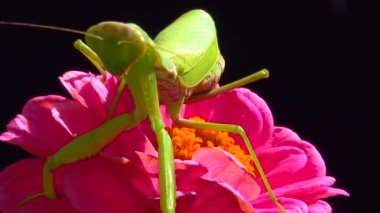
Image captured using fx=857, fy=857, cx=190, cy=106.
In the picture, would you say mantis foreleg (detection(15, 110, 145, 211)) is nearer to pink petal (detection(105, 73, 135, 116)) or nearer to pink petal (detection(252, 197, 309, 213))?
pink petal (detection(105, 73, 135, 116))

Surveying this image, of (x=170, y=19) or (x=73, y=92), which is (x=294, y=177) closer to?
(x=73, y=92)

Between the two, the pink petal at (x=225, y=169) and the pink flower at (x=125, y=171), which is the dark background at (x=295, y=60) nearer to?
the pink flower at (x=125, y=171)

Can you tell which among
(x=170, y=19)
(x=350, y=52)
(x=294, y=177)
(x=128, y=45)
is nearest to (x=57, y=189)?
(x=128, y=45)

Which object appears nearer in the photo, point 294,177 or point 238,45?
point 294,177

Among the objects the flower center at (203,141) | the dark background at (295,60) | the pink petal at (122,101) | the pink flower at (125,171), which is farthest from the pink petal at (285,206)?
the dark background at (295,60)

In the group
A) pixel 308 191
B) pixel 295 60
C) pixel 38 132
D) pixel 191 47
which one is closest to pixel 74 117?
pixel 38 132

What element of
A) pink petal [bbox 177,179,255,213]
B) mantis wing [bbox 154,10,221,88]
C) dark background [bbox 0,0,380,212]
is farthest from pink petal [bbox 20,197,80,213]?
dark background [bbox 0,0,380,212]
